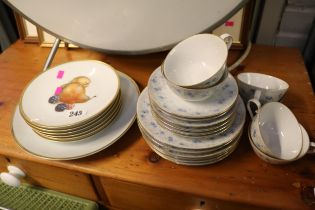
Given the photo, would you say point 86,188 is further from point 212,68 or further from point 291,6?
point 291,6

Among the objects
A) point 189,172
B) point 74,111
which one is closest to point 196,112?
point 189,172

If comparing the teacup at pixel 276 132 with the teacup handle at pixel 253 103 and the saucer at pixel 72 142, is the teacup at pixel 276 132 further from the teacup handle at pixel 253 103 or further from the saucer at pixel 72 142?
the saucer at pixel 72 142

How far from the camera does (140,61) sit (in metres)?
0.73

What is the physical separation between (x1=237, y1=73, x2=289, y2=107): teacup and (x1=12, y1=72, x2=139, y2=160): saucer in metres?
0.23

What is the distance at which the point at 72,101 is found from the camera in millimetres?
577

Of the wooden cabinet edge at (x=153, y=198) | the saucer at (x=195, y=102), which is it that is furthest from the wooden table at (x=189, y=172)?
the saucer at (x=195, y=102)

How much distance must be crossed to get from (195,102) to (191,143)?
70 millimetres

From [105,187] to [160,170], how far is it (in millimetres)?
146

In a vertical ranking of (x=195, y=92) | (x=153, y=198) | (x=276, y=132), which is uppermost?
(x=195, y=92)

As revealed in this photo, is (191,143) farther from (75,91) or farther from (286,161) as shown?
(75,91)

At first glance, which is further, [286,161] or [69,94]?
[69,94]

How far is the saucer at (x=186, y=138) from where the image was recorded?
1.52 ft

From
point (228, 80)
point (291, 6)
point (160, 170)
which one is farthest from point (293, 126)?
point (291, 6)

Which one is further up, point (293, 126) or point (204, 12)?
point (204, 12)
